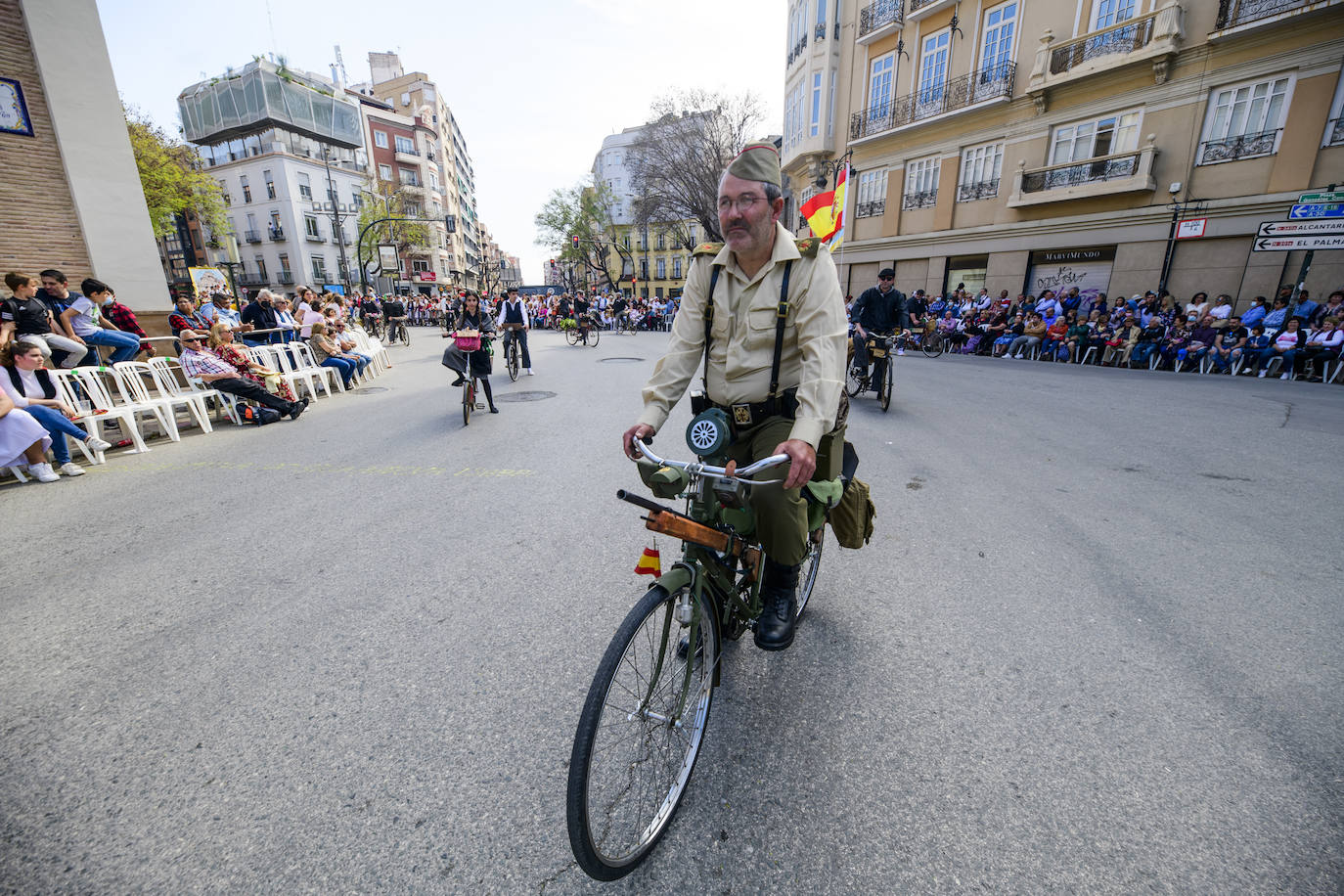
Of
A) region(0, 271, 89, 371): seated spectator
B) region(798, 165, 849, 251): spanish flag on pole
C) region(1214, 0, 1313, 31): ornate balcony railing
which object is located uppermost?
region(1214, 0, 1313, 31): ornate balcony railing

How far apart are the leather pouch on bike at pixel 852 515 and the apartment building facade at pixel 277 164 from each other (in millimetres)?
53263

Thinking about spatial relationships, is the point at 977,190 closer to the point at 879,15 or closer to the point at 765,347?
the point at 879,15

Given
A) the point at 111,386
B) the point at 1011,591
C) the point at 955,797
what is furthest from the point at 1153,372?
the point at 111,386

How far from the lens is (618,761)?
188 centimetres

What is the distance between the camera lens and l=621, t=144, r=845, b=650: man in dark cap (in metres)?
2.11

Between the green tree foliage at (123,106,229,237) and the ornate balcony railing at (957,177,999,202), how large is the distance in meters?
36.7

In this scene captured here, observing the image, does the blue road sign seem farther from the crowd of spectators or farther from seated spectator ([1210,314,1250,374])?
seated spectator ([1210,314,1250,374])

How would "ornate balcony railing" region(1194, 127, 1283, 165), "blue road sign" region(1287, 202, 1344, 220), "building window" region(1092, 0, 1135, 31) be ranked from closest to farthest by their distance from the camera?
"blue road sign" region(1287, 202, 1344, 220) → "ornate balcony railing" region(1194, 127, 1283, 165) → "building window" region(1092, 0, 1135, 31)

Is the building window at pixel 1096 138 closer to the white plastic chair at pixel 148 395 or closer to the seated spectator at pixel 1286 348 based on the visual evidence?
the seated spectator at pixel 1286 348

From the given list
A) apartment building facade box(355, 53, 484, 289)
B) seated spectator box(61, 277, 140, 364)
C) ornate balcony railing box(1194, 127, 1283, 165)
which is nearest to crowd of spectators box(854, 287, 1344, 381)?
ornate balcony railing box(1194, 127, 1283, 165)

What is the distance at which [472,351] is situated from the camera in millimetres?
7930

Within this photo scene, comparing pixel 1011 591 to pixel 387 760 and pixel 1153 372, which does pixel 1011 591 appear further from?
pixel 1153 372

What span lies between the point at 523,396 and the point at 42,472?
588cm

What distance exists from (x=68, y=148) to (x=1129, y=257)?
26455mm
